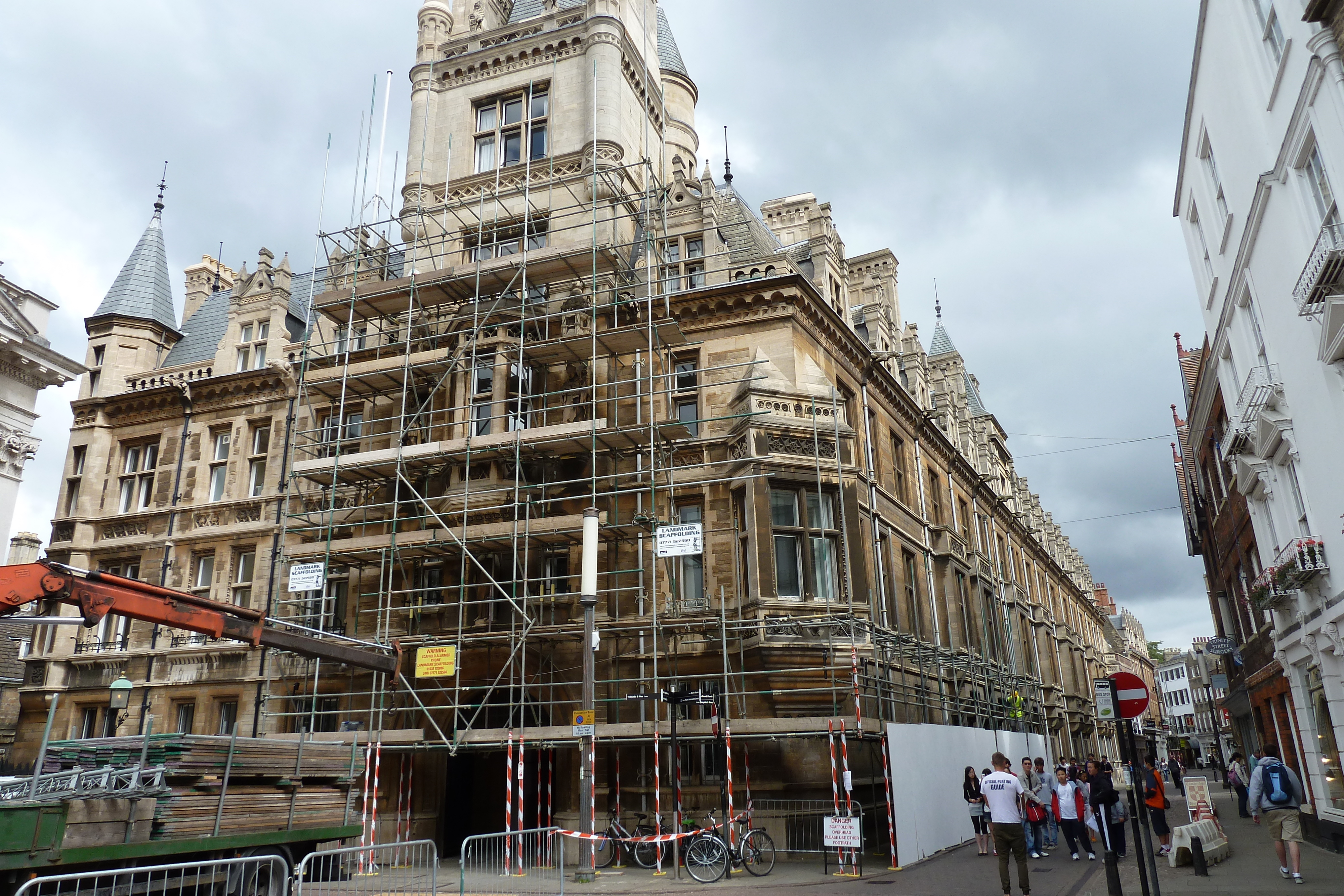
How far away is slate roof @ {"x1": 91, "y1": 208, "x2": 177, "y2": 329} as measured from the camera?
30562 mm

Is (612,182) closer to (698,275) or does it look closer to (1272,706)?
(698,275)

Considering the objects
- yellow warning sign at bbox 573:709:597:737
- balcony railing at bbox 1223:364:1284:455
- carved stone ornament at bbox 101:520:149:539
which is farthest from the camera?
carved stone ornament at bbox 101:520:149:539

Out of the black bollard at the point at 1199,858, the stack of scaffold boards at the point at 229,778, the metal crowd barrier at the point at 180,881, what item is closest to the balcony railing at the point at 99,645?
the stack of scaffold boards at the point at 229,778

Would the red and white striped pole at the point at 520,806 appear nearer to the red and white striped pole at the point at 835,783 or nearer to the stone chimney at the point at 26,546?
the red and white striped pole at the point at 835,783

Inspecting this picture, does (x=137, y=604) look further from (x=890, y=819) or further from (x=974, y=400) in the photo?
(x=974, y=400)

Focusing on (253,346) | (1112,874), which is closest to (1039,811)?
(1112,874)

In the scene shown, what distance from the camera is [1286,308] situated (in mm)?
16828

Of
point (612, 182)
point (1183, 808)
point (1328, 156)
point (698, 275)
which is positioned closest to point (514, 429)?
point (698, 275)

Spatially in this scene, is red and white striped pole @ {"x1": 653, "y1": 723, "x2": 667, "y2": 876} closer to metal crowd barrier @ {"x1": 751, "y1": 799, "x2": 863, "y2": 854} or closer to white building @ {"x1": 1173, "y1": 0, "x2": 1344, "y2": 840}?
metal crowd barrier @ {"x1": 751, "y1": 799, "x2": 863, "y2": 854}

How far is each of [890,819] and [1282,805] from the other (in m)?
6.03

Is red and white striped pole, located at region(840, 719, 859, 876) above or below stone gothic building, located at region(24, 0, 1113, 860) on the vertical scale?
below

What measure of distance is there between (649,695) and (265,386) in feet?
52.4

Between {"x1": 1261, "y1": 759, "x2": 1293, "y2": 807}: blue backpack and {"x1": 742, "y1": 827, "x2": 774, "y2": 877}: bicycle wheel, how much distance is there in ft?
25.5

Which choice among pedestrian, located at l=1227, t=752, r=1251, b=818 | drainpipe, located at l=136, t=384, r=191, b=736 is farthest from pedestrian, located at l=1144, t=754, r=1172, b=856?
drainpipe, located at l=136, t=384, r=191, b=736
